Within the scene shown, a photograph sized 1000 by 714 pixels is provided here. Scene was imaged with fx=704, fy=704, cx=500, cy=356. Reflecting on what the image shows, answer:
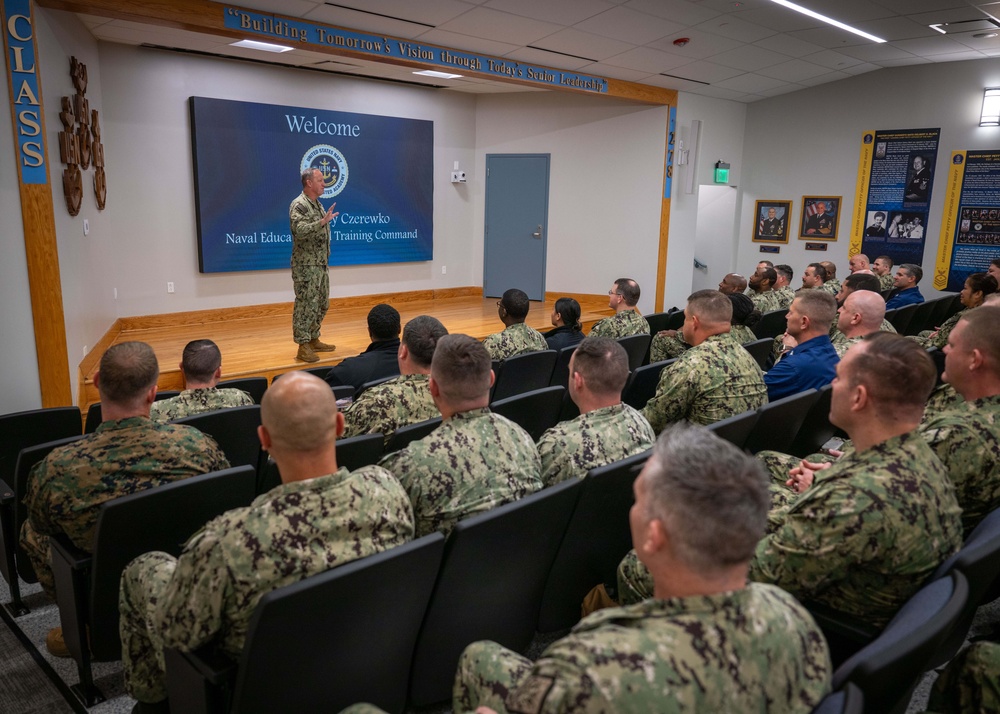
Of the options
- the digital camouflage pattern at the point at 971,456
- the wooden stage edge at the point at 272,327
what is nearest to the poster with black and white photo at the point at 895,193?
the wooden stage edge at the point at 272,327

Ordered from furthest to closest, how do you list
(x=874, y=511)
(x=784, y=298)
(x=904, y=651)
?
(x=784, y=298), (x=874, y=511), (x=904, y=651)

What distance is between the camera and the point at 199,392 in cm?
334

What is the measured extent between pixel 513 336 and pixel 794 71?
7.10 m

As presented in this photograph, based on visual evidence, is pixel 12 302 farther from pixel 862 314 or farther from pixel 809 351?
pixel 862 314

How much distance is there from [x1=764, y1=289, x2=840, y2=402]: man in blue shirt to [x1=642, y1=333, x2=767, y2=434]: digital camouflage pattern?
0.54 metres

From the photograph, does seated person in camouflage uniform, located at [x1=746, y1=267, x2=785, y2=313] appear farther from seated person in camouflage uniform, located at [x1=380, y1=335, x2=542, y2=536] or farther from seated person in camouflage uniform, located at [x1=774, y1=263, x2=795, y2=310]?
seated person in camouflage uniform, located at [x1=380, y1=335, x2=542, y2=536]

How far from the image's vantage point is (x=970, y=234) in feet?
31.5

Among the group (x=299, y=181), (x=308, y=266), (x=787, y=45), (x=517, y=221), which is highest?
(x=787, y=45)

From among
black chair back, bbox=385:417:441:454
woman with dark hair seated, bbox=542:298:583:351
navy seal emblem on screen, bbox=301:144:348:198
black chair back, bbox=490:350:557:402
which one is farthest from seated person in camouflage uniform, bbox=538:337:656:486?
navy seal emblem on screen, bbox=301:144:348:198

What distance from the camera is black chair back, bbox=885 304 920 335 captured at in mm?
6277

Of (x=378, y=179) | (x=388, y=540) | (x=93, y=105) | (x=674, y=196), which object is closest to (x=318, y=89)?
(x=378, y=179)

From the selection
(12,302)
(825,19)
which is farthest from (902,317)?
(12,302)

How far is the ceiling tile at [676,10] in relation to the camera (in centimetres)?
629

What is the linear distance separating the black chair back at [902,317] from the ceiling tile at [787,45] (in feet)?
11.0
